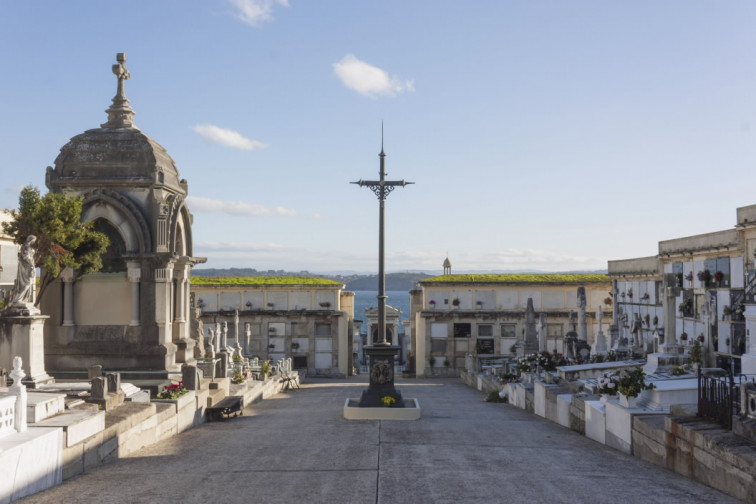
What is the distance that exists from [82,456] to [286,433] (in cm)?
501

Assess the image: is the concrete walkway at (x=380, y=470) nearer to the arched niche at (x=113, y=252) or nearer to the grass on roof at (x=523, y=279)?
the arched niche at (x=113, y=252)

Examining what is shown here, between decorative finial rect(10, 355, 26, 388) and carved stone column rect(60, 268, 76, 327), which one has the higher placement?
carved stone column rect(60, 268, 76, 327)

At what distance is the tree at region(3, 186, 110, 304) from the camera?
1794cm

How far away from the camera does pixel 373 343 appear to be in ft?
62.9

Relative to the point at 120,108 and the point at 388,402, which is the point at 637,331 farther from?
the point at 120,108

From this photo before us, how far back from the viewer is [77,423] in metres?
10.5

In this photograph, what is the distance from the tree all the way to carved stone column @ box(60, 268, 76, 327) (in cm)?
83

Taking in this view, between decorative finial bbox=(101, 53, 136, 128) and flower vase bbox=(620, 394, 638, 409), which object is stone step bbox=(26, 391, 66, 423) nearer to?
flower vase bbox=(620, 394, 638, 409)

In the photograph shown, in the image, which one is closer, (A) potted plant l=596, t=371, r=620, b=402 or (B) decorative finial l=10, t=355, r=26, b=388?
(B) decorative finial l=10, t=355, r=26, b=388

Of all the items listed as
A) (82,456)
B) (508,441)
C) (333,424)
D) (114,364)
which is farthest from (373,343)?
(82,456)

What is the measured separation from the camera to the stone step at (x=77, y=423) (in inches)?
404

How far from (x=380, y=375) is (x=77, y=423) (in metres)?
9.39

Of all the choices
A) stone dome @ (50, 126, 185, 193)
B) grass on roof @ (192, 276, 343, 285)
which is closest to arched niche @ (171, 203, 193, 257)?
stone dome @ (50, 126, 185, 193)

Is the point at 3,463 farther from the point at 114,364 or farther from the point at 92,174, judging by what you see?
the point at 92,174
